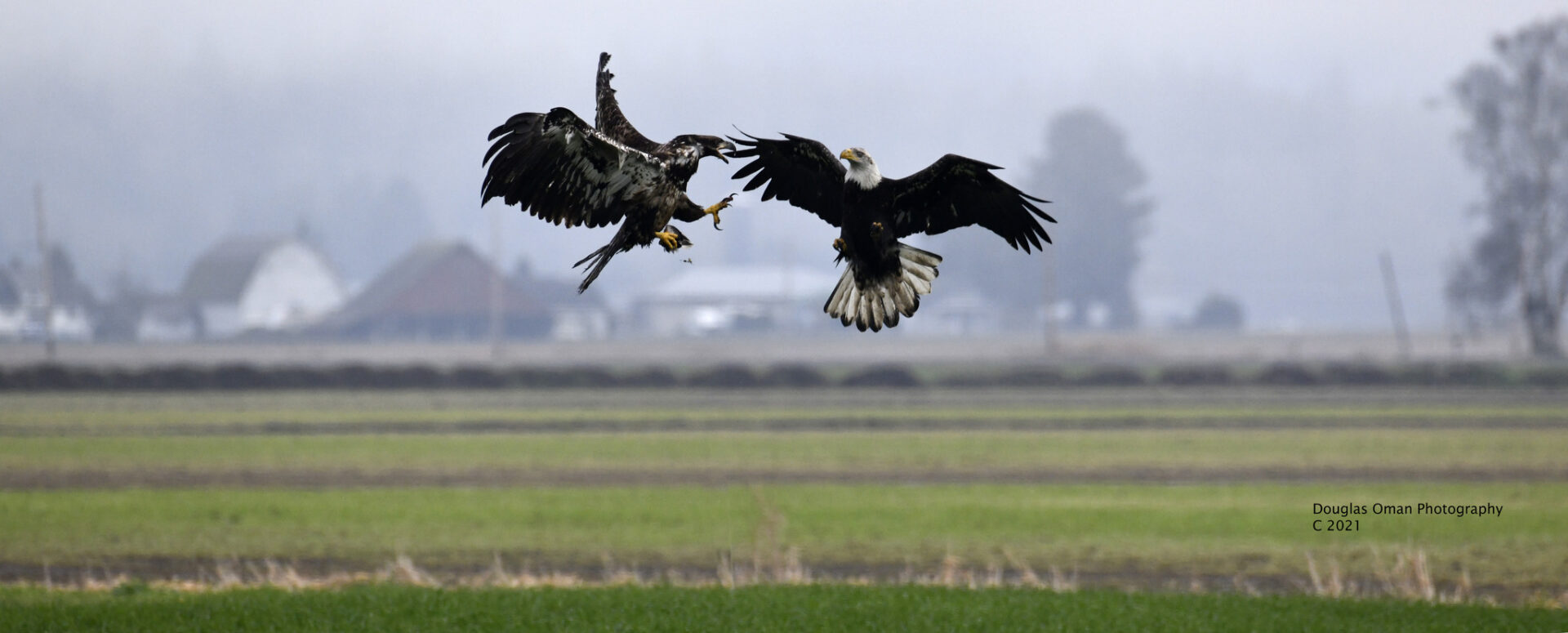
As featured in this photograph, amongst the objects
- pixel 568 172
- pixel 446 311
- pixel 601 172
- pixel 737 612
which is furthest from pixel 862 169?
pixel 446 311

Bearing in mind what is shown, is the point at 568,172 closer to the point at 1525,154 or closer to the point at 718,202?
the point at 718,202

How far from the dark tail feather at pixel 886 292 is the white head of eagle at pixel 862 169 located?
1.27 feet

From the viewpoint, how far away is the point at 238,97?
→ 18688 centimetres

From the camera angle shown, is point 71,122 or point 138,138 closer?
point 71,122

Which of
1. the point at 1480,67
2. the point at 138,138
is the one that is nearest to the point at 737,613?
the point at 1480,67

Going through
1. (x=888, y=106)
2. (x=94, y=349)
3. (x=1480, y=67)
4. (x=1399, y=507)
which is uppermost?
(x=888, y=106)

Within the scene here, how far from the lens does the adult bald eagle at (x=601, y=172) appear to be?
22.2ft

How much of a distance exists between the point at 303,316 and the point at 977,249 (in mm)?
60491

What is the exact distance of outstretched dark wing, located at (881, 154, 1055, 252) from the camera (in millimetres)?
7035

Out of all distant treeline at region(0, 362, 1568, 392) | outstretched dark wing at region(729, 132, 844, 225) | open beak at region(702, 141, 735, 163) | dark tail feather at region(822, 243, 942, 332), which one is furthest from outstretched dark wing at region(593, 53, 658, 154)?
distant treeline at region(0, 362, 1568, 392)

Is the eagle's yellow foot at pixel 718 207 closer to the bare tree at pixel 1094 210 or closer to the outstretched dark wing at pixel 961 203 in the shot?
the outstretched dark wing at pixel 961 203

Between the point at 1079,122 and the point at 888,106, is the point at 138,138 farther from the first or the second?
the point at 1079,122

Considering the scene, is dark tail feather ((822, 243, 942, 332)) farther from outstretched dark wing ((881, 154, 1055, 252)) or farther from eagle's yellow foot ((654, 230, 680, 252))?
eagle's yellow foot ((654, 230, 680, 252))

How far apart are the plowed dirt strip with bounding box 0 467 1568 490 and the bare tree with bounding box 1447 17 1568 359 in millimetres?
58489
